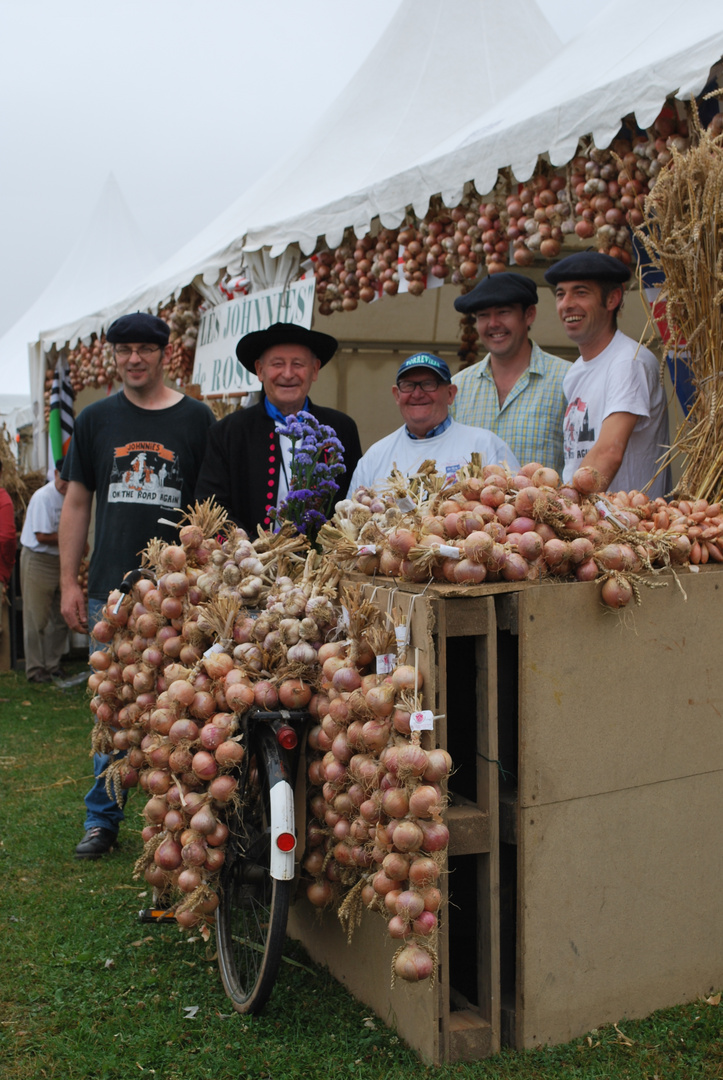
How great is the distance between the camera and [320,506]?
9.61 ft

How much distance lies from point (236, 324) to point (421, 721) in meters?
4.20

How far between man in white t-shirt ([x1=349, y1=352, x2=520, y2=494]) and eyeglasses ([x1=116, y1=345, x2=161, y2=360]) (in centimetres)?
102

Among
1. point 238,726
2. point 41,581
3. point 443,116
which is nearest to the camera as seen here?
point 238,726

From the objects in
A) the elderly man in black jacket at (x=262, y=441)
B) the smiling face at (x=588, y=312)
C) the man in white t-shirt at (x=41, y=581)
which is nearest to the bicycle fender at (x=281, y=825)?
the elderly man in black jacket at (x=262, y=441)

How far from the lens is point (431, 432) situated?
3.23 meters

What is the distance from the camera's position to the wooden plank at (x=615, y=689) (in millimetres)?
2170

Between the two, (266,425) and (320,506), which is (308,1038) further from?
(266,425)

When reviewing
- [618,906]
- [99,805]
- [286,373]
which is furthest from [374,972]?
[286,373]

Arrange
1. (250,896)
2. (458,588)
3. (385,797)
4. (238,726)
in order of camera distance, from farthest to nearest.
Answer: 1. (250,896)
2. (238,726)
3. (458,588)
4. (385,797)

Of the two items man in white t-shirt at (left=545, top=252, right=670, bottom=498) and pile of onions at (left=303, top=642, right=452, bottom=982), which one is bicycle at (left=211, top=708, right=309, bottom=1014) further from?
man in white t-shirt at (left=545, top=252, right=670, bottom=498)

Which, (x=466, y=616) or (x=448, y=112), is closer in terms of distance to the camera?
(x=466, y=616)

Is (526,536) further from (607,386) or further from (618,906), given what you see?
(607,386)

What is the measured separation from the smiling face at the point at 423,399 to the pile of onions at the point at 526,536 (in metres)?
0.75

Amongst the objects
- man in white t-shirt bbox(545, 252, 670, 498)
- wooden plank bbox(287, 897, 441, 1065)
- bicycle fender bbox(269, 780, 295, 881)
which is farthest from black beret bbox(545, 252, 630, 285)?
wooden plank bbox(287, 897, 441, 1065)
